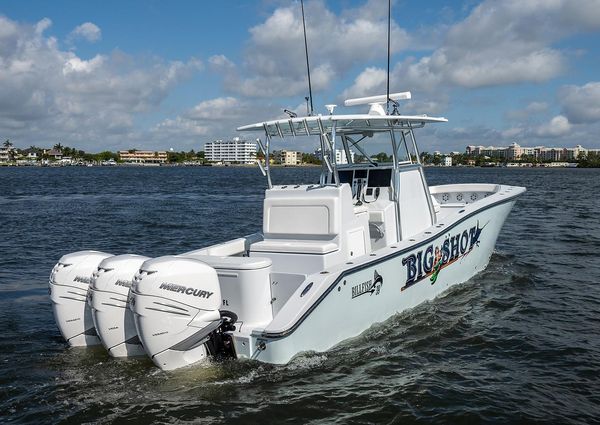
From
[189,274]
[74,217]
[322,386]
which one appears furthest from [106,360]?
[74,217]

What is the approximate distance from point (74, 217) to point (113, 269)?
1961 centimetres

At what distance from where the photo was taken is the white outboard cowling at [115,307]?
Answer: 653cm

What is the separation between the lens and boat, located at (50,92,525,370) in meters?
6.25

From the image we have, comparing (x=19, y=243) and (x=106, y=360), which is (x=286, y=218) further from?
(x=19, y=243)

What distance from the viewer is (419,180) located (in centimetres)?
1052

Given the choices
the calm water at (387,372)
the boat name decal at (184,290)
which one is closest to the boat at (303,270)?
the boat name decal at (184,290)

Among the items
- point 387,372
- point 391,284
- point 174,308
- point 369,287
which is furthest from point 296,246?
point 174,308

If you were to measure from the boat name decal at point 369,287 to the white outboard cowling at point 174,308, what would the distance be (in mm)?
1958

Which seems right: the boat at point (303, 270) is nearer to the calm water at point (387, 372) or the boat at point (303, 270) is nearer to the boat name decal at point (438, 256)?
the boat name decal at point (438, 256)

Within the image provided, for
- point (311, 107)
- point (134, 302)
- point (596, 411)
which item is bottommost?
point (596, 411)

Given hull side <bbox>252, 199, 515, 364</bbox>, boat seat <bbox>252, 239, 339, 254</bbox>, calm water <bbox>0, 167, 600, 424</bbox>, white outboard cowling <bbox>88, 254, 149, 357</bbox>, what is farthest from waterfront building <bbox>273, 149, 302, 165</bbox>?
white outboard cowling <bbox>88, 254, 149, 357</bbox>

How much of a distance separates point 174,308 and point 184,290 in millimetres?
209

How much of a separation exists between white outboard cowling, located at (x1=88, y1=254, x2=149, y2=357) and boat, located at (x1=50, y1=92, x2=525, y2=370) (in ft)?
0.04

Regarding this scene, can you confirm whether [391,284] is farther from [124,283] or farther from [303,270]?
[124,283]
